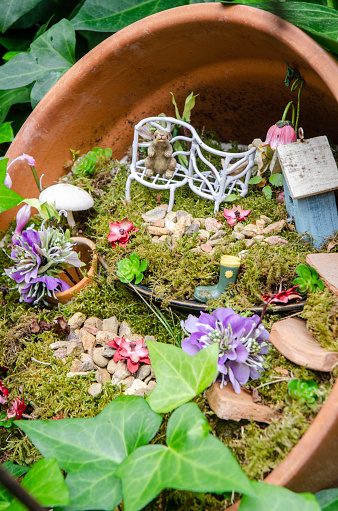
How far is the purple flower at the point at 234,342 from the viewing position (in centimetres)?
79

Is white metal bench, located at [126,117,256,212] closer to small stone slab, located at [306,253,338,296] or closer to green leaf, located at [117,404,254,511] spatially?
small stone slab, located at [306,253,338,296]

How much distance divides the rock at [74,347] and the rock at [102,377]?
0.10 meters

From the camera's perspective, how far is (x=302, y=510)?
0.53 m

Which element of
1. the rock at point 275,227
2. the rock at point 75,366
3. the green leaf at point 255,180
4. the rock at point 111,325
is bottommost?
the rock at point 75,366

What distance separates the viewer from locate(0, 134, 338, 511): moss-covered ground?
2.32 feet

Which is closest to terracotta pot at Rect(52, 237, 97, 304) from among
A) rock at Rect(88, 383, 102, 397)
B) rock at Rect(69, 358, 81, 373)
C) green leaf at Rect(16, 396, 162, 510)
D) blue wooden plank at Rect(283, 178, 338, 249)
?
rock at Rect(69, 358, 81, 373)

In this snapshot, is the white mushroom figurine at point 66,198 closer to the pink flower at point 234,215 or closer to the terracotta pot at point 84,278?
the terracotta pot at point 84,278

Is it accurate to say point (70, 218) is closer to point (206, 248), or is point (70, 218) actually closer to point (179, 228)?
point (179, 228)

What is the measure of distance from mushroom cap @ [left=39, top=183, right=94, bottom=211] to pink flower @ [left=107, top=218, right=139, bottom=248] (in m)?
0.14

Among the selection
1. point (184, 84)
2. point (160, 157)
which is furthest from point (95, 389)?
point (184, 84)

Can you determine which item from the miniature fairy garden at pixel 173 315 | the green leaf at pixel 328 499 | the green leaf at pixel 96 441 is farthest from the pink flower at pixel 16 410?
the green leaf at pixel 328 499

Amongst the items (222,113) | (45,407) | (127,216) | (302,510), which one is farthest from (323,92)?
(45,407)

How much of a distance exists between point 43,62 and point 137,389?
121 cm

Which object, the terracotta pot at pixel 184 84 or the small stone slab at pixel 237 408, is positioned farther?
the terracotta pot at pixel 184 84
